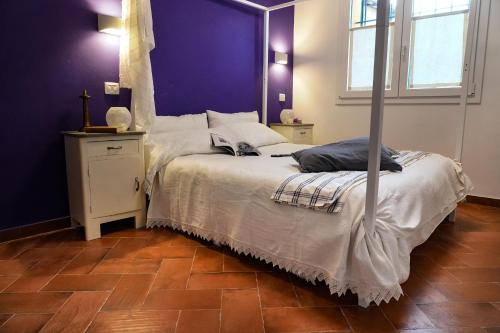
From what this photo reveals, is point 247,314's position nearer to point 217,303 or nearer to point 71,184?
point 217,303

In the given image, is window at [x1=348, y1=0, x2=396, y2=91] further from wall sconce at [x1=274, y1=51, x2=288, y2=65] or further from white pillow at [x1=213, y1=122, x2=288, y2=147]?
white pillow at [x1=213, y1=122, x2=288, y2=147]

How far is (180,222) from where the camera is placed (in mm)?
2543

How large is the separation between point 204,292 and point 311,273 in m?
0.56

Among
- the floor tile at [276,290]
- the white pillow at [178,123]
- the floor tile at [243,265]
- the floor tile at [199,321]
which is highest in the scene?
the white pillow at [178,123]

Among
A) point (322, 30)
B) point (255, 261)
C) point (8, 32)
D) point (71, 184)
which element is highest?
point (322, 30)

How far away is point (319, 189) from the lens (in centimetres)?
169

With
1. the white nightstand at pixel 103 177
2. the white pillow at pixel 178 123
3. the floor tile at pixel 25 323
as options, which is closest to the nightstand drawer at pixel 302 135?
the white pillow at pixel 178 123

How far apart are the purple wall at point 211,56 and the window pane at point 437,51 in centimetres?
163

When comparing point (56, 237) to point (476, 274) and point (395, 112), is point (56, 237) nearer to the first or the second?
point (476, 274)

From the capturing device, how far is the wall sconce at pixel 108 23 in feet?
8.80

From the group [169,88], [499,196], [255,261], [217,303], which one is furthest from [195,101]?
[499,196]

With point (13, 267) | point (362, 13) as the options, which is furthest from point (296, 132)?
point (13, 267)

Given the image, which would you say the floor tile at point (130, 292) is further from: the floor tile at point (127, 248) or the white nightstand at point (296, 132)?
the white nightstand at point (296, 132)

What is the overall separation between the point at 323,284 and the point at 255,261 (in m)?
0.47
